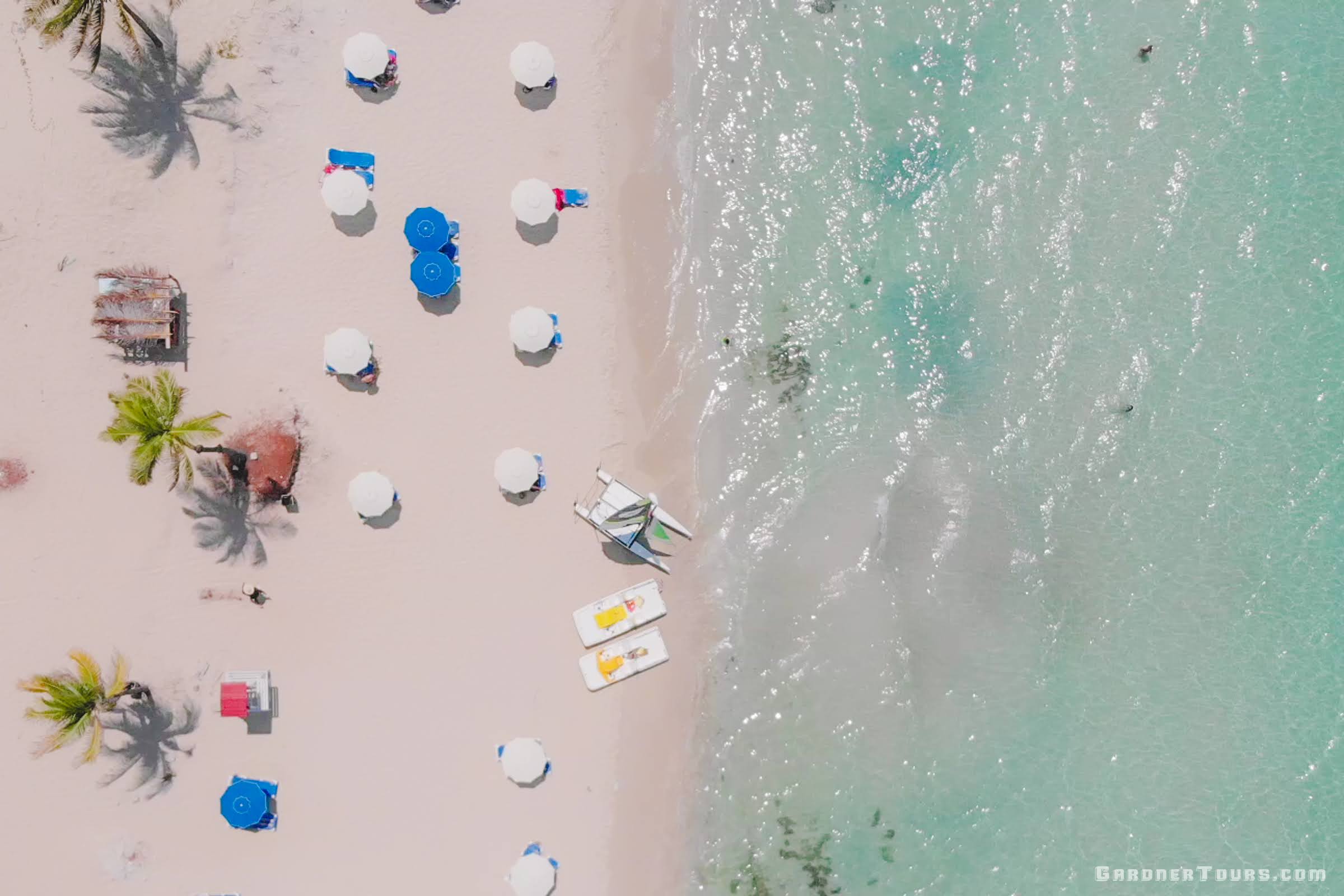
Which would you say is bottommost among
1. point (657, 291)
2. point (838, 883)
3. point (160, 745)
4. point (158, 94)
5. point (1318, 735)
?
point (838, 883)

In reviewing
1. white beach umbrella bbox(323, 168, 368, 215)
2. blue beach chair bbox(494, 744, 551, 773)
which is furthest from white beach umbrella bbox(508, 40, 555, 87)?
blue beach chair bbox(494, 744, 551, 773)

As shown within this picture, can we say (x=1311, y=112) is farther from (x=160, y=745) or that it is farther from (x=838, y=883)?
(x=160, y=745)

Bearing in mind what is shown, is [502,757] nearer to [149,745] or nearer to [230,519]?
[149,745]

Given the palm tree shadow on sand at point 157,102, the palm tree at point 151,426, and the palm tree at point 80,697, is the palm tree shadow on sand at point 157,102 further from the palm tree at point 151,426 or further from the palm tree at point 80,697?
the palm tree at point 80,697

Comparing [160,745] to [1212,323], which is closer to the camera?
[160,745]

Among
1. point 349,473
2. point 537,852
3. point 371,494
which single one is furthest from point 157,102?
point 537,852

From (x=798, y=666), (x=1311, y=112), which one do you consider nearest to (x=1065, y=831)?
(x=798, y=666)

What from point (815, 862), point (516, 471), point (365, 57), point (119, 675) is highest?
point (365, 57)
